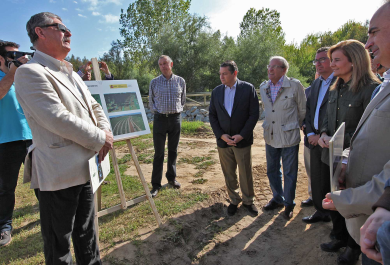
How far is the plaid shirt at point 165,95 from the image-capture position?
430 cm

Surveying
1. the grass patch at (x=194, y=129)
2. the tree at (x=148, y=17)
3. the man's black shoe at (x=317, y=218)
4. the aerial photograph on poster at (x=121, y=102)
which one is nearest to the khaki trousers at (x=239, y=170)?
the man's black shoe at (x=317, y=218)

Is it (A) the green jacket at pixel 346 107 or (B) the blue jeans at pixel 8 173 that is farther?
(B) the blue jeans at pixel 8 173

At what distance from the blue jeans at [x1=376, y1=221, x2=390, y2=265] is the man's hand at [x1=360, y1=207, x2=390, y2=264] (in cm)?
5

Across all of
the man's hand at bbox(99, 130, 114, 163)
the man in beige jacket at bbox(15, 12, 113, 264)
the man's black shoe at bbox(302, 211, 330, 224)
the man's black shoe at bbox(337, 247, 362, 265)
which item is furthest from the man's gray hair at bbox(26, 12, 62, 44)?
the man's black shoe at bbox(302, 211, 330, 224)

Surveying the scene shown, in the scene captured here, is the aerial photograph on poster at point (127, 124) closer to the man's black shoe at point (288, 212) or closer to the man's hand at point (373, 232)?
the man's black shoe at point (288, 212)

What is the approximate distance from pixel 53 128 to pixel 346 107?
2.63 meters

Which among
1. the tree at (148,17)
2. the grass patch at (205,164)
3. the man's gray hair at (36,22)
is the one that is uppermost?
the tree at (148,17)

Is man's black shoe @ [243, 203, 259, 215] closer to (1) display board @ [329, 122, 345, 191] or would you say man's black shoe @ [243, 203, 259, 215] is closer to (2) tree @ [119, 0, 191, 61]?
(1) display board @ [329, 122, 345, 191]

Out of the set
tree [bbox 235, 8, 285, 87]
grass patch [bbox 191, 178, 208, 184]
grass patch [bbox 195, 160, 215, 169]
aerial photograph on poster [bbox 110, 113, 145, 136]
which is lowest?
grass patch [bbox 191, 178, 208, 184]

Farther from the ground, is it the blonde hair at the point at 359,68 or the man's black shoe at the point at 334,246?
the blonde hair at the point at 359,68

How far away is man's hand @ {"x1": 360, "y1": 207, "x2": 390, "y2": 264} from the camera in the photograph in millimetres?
994

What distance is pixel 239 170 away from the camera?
3.48 meters

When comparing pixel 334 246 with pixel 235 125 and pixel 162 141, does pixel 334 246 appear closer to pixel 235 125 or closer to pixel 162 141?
pixel 235 125

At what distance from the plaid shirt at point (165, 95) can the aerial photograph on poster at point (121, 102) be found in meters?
1.11
